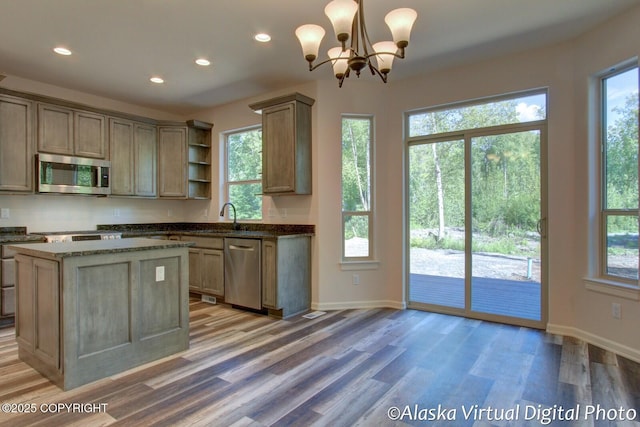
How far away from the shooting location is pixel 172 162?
5.36 metres

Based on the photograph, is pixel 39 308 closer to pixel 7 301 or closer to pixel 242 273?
pixel 7 301

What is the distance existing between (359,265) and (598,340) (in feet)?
7.69

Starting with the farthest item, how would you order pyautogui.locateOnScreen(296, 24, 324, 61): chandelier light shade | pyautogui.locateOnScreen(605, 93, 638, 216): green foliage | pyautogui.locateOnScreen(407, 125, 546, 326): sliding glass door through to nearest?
pyautogui.locateOnScreen(407, 125, 546, 326): sliding glass door
pyautogui.locateOnScreen(605, 93, 638, 216): green foliage
pyautogui.locateOnScreen(296, 24, 324, 61): chandelier light shade

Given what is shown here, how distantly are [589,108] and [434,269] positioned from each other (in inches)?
85.1

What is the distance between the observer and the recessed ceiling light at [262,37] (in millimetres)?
3213

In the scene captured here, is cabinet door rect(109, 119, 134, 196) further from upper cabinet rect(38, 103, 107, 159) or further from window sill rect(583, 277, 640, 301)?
window sill rect(583, 277, 640, 301)

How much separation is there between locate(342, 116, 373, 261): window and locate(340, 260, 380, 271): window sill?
2.8 inches

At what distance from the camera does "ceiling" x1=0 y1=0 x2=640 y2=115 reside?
2771mm

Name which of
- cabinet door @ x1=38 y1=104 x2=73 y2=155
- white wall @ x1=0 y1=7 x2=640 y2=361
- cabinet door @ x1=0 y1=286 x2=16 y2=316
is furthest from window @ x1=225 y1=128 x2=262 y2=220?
cabinet door @ x1=0 y1=286 x2=16 y2=316

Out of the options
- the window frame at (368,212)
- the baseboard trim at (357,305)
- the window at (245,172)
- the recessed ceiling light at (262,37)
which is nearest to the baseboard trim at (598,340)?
the baseboard trim at (357,305)

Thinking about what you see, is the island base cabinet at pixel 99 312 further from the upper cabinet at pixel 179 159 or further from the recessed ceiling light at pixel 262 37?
the upper cabinet at pixel 179 159

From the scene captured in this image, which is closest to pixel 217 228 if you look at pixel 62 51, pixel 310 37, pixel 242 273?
pixel 242 273

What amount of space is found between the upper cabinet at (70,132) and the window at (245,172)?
167 cm

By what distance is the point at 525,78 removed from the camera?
11.5 feet
